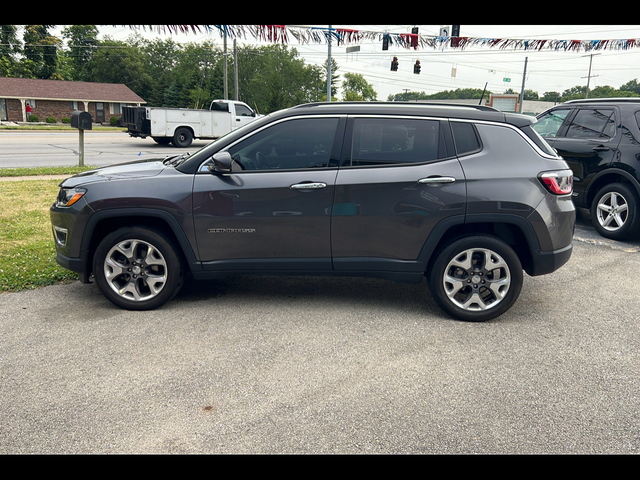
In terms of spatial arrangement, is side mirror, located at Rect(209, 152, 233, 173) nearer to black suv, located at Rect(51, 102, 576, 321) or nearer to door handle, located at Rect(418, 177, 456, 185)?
black suv, located at Rect(51, 102, 576, 321)

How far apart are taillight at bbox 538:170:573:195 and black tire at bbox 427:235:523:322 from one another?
0.63 meters

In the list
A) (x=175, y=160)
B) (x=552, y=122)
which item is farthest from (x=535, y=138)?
(x=552, y=122)

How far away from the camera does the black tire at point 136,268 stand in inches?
181

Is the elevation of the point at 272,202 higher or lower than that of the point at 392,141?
lower

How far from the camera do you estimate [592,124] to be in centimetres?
812

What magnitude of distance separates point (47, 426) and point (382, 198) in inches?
117

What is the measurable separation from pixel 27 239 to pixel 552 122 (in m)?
8.42

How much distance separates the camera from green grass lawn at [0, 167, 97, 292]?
215 inches

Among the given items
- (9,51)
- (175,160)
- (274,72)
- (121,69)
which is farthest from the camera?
(121,69)

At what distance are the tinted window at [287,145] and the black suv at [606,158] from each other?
16.9 feet

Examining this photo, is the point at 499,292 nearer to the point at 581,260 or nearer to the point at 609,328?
the point at 609,328

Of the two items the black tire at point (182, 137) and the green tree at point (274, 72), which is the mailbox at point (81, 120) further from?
the green tree at point (274, 72)

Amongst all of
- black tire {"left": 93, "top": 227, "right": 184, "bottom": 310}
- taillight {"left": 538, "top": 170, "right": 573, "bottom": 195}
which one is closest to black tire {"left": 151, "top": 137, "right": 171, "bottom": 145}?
black tire {"left": 93, "top": 227, "right": 184, "bottom": 310}

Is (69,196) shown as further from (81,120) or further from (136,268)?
(81,120)
